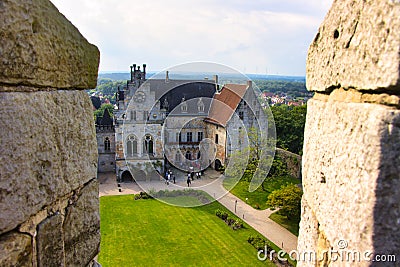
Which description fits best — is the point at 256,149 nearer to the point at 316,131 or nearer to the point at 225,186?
the point at 225,186

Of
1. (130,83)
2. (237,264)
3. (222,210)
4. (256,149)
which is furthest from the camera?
(130,83)

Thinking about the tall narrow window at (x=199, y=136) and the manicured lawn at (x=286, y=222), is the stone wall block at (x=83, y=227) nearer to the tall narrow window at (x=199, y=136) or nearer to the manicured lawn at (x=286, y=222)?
the manicured lawn at (x=286, y=222)

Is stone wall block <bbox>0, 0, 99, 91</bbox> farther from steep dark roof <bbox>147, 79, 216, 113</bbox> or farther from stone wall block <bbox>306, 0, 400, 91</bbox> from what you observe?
steep dark roof <bbox>147, 79, 216, 113</bbox>

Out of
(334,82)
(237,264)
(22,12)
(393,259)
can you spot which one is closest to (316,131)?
(334,82)

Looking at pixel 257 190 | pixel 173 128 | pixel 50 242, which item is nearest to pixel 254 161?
pixel 257 190

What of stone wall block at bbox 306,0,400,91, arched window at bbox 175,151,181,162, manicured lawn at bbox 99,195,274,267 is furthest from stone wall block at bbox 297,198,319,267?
arched window at bbox 175,151,181,162

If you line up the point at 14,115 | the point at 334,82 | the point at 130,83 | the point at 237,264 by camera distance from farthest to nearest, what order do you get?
the point at 130,83 < the point at 237,264 < the point at 334,82 < the point at 14,115
